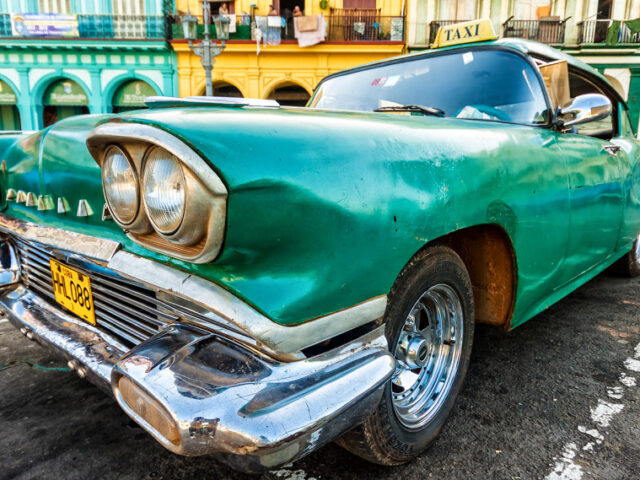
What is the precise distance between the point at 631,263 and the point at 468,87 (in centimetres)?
275

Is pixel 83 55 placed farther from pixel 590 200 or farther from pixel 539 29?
pixel 590 200

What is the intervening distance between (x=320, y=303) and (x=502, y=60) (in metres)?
1.73

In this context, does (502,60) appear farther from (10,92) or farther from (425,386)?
(10,92)

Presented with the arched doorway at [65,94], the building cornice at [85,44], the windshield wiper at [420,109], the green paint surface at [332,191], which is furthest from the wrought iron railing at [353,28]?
the green paint surface at [332,191]

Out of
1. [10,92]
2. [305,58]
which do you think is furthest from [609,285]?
[10,92]

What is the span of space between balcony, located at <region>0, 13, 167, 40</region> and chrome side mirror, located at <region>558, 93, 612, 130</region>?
1713cm

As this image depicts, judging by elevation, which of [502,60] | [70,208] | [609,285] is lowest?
[609,285]

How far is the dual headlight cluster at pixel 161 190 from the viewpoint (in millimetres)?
916

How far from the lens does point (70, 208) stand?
155cm

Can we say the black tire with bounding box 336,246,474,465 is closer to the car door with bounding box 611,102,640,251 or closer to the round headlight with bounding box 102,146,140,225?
the round headlight with bounding box 102,146,140,225

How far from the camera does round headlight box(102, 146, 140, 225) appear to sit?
42.7 inches

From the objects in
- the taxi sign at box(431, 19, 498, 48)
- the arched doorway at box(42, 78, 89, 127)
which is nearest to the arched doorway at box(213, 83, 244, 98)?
the arched doorway at box(42, 78, 89, 127)

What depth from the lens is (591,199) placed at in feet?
7.09

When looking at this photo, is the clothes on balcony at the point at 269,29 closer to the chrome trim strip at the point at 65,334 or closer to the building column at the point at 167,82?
the building column at the point at 167,82
